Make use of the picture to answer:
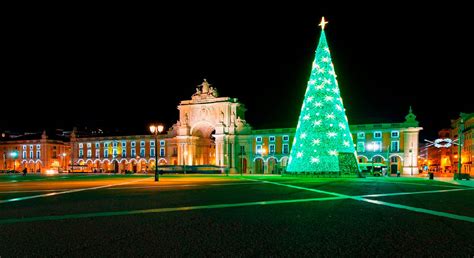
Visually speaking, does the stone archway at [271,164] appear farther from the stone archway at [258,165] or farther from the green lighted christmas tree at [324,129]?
the green lighted christmas tree at [324,129]

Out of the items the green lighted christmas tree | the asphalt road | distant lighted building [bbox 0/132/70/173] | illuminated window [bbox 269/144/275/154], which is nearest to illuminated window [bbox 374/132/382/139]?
illuminated window [bbox 269/144/275/154]

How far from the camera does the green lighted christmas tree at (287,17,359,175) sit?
39.7 metres

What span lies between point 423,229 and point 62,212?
10.9 m

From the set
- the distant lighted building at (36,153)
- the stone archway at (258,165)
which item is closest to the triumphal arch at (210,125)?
the stone archway at (258,165)

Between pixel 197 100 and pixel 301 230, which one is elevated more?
pixel 197 100

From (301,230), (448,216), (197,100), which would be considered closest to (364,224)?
(301,230)

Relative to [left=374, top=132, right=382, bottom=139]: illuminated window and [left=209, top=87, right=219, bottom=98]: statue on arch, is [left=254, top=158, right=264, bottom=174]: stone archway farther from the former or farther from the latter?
[left=374, top=132, right=382, bottom=139]: illuminated window

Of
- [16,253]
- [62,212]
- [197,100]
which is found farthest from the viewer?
[197,100]

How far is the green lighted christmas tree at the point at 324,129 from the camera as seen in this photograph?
39.7 meters

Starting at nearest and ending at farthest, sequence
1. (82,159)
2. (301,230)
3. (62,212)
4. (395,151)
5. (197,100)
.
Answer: (301,230), (62,212), (395,151), (197,100), (82,159)

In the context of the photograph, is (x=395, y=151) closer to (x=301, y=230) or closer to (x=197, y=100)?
(x=197, y=100)

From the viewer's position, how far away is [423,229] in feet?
30.4

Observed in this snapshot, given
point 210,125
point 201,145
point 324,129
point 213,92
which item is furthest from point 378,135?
point 201,145

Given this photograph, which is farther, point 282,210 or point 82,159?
point 82,159
